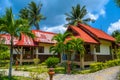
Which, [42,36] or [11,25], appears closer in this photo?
[11,25]

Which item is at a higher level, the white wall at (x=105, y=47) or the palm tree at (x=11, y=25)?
the palm tree at (x=11, y=25)

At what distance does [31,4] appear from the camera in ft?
183

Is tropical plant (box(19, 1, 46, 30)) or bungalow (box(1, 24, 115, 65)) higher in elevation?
tropical plant (box(19, 1, 46, 30))

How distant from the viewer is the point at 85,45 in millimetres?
27984

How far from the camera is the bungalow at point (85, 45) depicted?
2755 centimetres

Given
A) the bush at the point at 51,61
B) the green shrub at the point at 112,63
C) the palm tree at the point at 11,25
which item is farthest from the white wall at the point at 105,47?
the palm tree at the point at 11,25

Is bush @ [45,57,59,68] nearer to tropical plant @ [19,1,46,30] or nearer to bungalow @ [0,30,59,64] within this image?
bungalow @ [0,30,59,64]

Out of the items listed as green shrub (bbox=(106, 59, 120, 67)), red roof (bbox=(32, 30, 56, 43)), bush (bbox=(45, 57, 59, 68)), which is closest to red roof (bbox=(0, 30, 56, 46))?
red roof (bbox=(32, 30, 56, 43))

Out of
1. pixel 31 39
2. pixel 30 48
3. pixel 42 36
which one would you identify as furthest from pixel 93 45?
pixel 30 48

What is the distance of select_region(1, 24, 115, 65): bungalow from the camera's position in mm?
27547

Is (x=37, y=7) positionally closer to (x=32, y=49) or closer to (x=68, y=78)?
(x=32, y=49)

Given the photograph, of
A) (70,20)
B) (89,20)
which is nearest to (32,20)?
(70,20)

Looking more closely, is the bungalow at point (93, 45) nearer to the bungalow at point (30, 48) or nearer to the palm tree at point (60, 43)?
the palm tree at point (60, 43)

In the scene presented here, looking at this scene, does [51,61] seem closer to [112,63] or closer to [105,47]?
[112,63]
